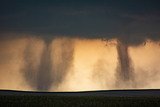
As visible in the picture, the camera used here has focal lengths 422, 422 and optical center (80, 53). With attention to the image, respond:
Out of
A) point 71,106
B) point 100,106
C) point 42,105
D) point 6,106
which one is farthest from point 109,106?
point 6,106

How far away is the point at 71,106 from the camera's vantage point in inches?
3932

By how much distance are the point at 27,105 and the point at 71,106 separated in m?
10.4

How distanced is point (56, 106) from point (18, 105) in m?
8.85

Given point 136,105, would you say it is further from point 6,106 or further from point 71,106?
point 6,106

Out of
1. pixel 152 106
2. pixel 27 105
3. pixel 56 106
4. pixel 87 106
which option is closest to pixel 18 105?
pixel 27 105

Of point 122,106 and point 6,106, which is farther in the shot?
point 122,106

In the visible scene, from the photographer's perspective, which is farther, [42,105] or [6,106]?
[42,105]

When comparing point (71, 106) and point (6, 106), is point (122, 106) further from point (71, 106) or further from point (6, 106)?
point (6, 106)

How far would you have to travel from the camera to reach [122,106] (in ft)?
339

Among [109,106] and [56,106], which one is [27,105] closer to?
[56,106]

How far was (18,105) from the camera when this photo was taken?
9831 cm

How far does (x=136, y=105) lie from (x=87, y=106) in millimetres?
13158

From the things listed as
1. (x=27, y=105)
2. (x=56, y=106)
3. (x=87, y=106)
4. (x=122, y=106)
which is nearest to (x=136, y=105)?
(x=122, y=106)

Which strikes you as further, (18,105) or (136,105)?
(136,105)
